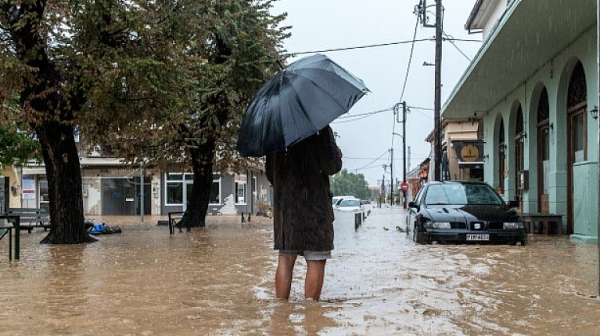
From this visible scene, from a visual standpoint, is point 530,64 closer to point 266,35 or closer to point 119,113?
point 266,35

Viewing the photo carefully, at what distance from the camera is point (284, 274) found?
5539 mm

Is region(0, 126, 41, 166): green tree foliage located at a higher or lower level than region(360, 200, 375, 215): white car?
higher

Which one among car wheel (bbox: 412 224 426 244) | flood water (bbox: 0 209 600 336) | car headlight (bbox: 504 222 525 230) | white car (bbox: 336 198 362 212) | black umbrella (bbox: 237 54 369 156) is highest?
black umbrella (bbox: 237 54 369 156)

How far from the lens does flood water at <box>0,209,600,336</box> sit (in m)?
4.77

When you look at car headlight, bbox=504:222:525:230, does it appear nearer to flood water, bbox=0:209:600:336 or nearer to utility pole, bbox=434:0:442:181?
flood water, bbox=0:209:600:336

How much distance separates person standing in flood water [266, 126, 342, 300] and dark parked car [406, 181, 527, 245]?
6.15 metres

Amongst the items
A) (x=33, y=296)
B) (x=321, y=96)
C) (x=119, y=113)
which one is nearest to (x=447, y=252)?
(x=321, y=96)

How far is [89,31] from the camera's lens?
41.7ft

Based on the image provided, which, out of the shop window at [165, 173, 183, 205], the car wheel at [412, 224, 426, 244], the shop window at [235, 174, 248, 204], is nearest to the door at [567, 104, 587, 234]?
the car wheel at [412, 224, 426, 244]

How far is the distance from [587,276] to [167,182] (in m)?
37.0

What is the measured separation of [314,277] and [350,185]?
134048 millimetres

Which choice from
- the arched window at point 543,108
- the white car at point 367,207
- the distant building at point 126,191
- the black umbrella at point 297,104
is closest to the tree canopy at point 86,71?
the black umbrella at point 297,104

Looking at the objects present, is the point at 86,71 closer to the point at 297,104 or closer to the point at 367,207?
the point at 297,104

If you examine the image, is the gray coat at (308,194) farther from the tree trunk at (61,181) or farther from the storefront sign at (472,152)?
the storefront sign at (472,152)
